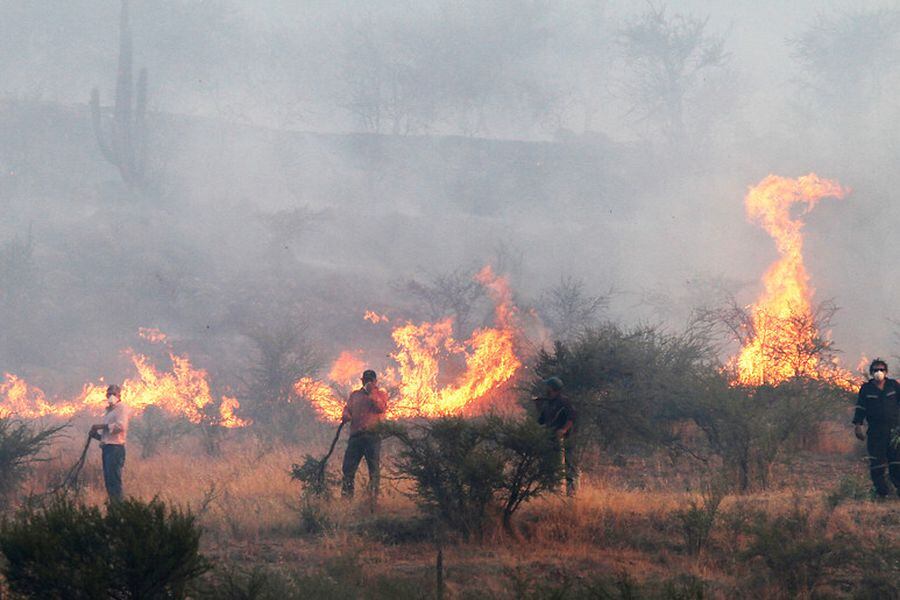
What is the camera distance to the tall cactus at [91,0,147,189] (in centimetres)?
4731

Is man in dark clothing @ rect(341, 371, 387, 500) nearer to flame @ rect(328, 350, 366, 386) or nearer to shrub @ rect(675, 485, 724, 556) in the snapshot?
shrub @ rect(675, 485, 724, 556)

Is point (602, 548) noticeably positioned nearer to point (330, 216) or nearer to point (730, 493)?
point (730, 493)

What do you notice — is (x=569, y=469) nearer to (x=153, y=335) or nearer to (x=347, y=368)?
(x=347, y=368)

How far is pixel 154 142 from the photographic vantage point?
221 feet

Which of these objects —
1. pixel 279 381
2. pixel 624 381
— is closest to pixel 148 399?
pixel 279 381

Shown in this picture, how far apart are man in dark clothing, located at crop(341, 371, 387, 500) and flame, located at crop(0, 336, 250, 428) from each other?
8.26m

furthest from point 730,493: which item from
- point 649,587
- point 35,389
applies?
point 35,389

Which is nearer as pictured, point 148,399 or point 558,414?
point 558,414

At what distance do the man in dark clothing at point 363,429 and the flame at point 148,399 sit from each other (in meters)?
8.26

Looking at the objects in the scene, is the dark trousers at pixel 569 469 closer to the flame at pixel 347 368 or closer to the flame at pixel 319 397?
the flame at pixel 319 397

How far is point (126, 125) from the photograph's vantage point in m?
47.9

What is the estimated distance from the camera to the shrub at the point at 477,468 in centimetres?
918

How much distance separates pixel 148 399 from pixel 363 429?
15.4 metres

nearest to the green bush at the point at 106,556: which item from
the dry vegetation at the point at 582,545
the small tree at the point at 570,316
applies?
the dry vegetation at the point at 582,545
